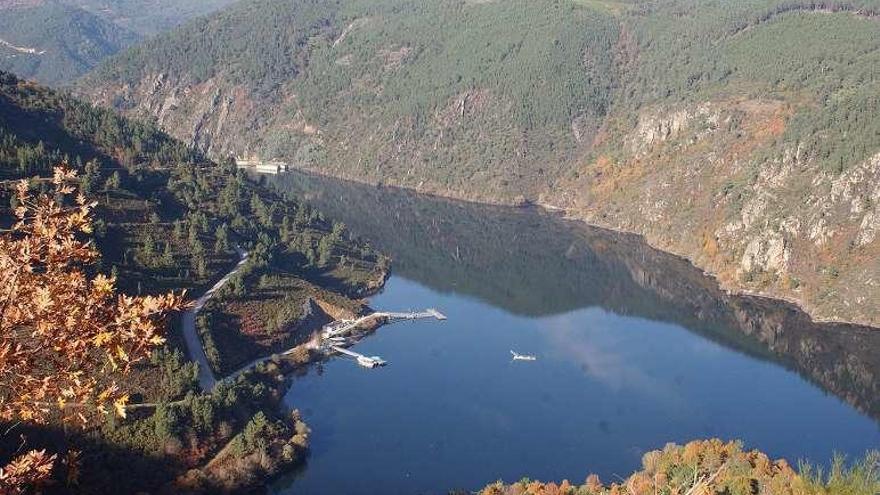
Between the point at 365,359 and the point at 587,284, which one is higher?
the point at 587,284

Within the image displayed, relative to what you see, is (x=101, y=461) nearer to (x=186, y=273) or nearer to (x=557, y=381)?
(x=186, y=273)

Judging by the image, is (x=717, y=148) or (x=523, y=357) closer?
(x=523, y=357)

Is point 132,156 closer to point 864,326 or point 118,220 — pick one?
point 118,220

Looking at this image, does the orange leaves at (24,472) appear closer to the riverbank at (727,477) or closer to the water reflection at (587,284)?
the riverbank at (727,477)

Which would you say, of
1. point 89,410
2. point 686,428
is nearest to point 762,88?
point 686,428

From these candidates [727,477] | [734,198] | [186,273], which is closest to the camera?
[727,477]

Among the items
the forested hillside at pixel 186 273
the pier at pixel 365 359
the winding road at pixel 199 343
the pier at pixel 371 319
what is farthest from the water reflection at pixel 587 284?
the winding road at pixel 199 343

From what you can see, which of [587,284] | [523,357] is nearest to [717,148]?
[587,284]
